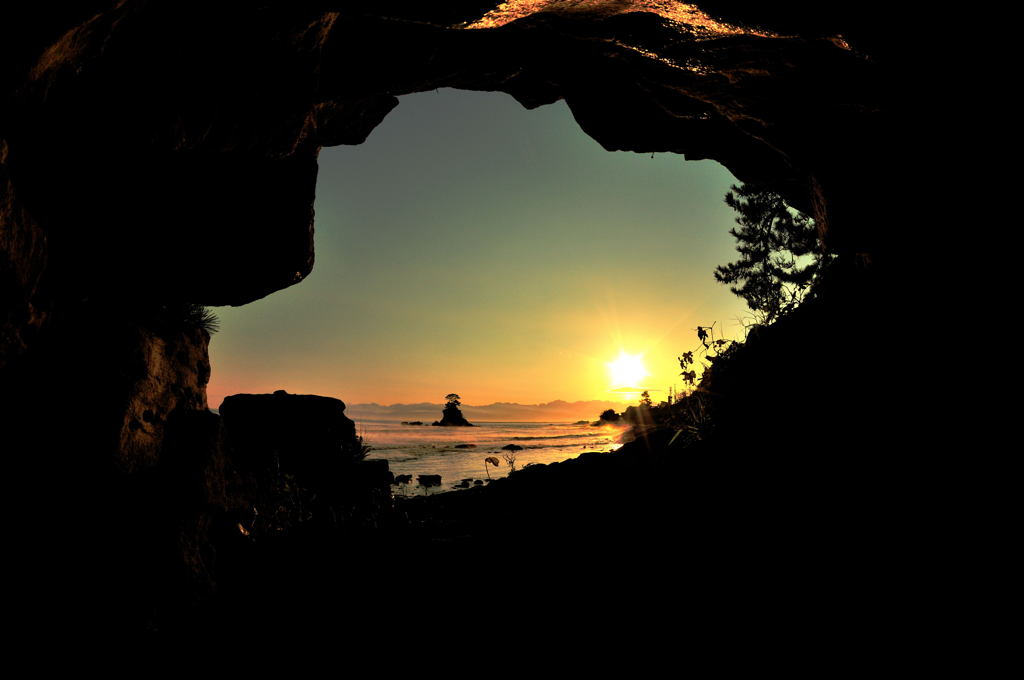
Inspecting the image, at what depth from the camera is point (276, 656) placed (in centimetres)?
366

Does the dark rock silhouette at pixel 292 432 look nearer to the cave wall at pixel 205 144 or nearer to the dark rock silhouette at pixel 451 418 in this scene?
the cave wall at pixel 205 144

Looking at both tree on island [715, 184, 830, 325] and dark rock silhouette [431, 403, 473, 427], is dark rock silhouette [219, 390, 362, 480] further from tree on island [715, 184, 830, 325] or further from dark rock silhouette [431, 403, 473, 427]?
dark rock silhouette [431, 403, 473, 427]

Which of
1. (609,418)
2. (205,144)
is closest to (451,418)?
(609,418)

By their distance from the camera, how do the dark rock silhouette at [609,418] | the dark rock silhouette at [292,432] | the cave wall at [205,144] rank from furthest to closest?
1. the dark rock silhouette at [609,418]
2. the dark rock silhouette at [292,432]
3. the cave wall at [205,144]

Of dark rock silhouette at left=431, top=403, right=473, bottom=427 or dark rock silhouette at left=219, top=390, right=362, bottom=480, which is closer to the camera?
dark rock silhouette at left=219, top=390, right=362, bottom=480

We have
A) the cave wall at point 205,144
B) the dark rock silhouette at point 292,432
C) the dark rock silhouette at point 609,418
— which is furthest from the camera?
the dark rock silhouette at point 609,418

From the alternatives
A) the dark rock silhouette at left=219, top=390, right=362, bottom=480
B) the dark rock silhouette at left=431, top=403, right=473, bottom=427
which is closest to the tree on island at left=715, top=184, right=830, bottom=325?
the dark rock silhouette at left=219, top=390, right=362, bottom=480

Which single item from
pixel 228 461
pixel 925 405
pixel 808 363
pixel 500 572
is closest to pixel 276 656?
pixel 500 572

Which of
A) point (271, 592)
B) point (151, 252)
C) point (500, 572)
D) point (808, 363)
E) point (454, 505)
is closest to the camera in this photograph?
point (500, 572)

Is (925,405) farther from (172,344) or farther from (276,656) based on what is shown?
(172,344)

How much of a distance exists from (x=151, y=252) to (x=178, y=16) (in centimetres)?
339

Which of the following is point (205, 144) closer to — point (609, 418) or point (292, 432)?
point (292, 432)

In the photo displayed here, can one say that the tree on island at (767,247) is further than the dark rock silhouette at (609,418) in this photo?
No

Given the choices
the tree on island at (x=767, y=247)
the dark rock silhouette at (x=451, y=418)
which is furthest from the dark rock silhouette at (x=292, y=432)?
the dark rock silhouette at (x=451, y=418)
